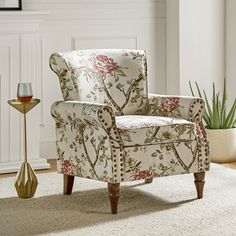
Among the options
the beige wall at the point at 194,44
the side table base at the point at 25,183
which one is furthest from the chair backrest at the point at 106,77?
the beige wall at the point at 194,44

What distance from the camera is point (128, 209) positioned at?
344cm

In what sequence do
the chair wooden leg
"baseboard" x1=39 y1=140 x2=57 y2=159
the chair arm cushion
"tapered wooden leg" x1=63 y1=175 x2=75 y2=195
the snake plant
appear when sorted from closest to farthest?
the chair arm cushion, the chair wooden leg, "tapered wooden leg" x1=63 y1=175 x2=75 y2=195, the snake plant, "baseboard" x1=39 y1=140 x2=57 y2=159

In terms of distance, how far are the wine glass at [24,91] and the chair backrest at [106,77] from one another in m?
0.18

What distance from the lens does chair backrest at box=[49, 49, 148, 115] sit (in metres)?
3.71

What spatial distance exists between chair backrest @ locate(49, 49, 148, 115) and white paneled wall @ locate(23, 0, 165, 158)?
1049 millimetres

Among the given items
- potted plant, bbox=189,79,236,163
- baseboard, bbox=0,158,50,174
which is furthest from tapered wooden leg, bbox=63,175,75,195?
potted plant, bbox=189,79,236,163

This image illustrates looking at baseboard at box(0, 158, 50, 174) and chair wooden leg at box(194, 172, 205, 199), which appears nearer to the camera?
chair wooden leg at box(194, 172, 205, 199)

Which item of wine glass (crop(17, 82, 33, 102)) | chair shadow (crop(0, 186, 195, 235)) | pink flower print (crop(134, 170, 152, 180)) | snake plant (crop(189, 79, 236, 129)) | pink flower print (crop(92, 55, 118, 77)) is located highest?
pink flower print (crop(92, 55, 118, 77))

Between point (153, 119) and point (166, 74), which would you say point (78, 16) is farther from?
point (153, 119)

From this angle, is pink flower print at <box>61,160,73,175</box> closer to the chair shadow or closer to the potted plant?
the chair shadow

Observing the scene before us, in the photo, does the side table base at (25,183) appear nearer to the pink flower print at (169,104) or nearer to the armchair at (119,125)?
the armchair at (119,125)

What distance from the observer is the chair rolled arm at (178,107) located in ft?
12.1

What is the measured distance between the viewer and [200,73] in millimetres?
5207

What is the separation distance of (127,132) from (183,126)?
0.36 metres
